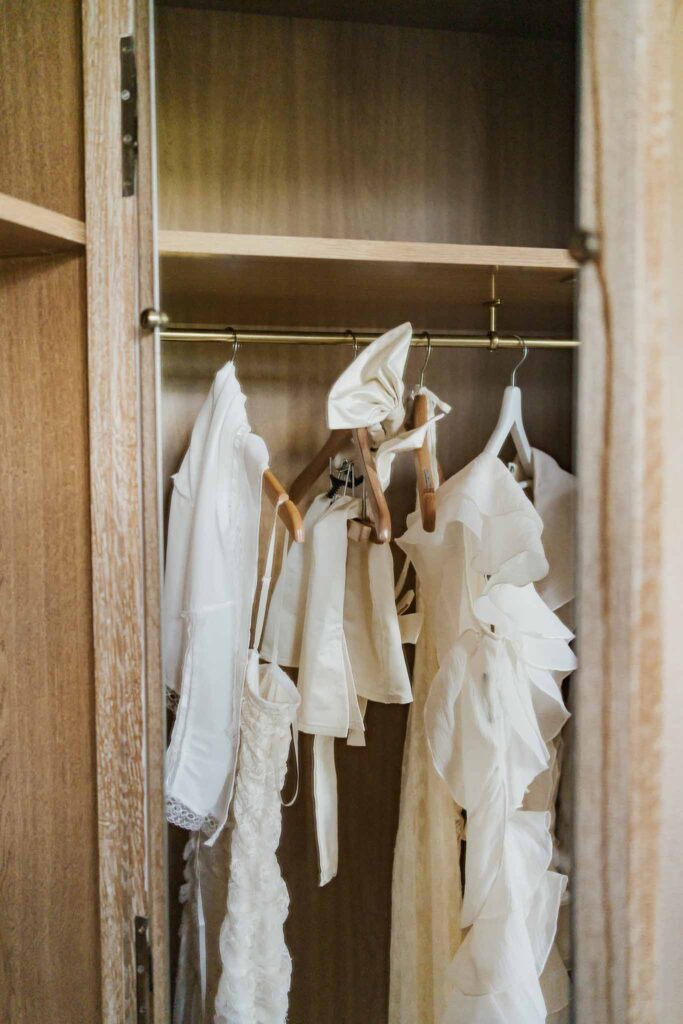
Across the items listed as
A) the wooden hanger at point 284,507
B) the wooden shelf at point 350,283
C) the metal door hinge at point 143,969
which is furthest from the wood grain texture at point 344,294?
the metal door hinge at point 143,969

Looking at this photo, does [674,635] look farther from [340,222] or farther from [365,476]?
[340,222]

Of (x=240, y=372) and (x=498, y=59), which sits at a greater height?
(x=498, y=59)

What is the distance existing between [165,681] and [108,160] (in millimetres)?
436

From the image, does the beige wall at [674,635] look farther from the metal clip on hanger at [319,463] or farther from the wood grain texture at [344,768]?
the metal clip on hanger at [319,463]

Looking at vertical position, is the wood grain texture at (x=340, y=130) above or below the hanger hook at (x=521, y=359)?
above

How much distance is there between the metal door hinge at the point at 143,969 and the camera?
636mm

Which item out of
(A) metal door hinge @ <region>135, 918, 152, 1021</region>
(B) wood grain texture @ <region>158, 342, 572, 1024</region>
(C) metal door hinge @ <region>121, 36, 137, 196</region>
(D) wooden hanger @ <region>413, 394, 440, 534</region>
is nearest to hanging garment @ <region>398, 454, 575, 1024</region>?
(D) wooden hanger @ <region>413, 394, 440, 534</region>

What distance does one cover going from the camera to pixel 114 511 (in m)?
0.63

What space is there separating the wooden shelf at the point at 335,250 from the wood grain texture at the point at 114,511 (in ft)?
0.31

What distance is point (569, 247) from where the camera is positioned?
505 millimetres

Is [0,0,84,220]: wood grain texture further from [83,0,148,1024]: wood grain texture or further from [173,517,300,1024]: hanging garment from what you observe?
[173,517,300,1024]: hanging garment

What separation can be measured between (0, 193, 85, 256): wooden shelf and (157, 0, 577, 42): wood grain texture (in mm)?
229

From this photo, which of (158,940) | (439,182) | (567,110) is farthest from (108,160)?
(158,940)

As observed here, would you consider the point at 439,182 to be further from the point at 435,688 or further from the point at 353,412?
the point at 435,688
